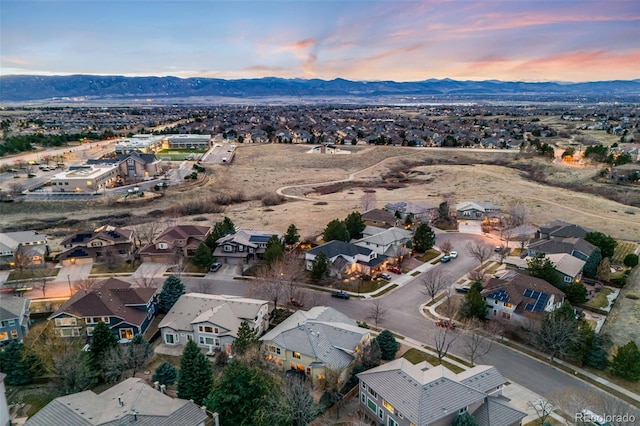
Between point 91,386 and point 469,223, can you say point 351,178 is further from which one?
Answer: point 91,386

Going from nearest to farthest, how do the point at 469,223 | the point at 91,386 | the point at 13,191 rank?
the point at 91,386 < the point at 469,223 < the point at 13,191

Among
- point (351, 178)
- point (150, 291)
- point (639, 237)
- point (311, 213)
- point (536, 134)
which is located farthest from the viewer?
point (536, 134)

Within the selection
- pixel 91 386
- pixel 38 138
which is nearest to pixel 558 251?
pixel 91 386

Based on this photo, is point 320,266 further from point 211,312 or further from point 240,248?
point 211,312

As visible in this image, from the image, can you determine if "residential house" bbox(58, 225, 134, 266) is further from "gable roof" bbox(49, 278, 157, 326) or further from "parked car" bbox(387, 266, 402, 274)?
"parked car" bbox(387, 266, 402, 274)

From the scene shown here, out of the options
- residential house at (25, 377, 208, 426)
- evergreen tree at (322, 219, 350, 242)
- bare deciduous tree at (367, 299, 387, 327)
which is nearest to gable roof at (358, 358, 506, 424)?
bare deciduous tree at (367, 299, 387, 327)

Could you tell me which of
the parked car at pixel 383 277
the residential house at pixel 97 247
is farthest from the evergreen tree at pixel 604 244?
the residential house at pixel 97 247

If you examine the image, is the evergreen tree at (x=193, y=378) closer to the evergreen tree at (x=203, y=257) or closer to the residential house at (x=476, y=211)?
the evergreen tree at (x=203, y=257)
